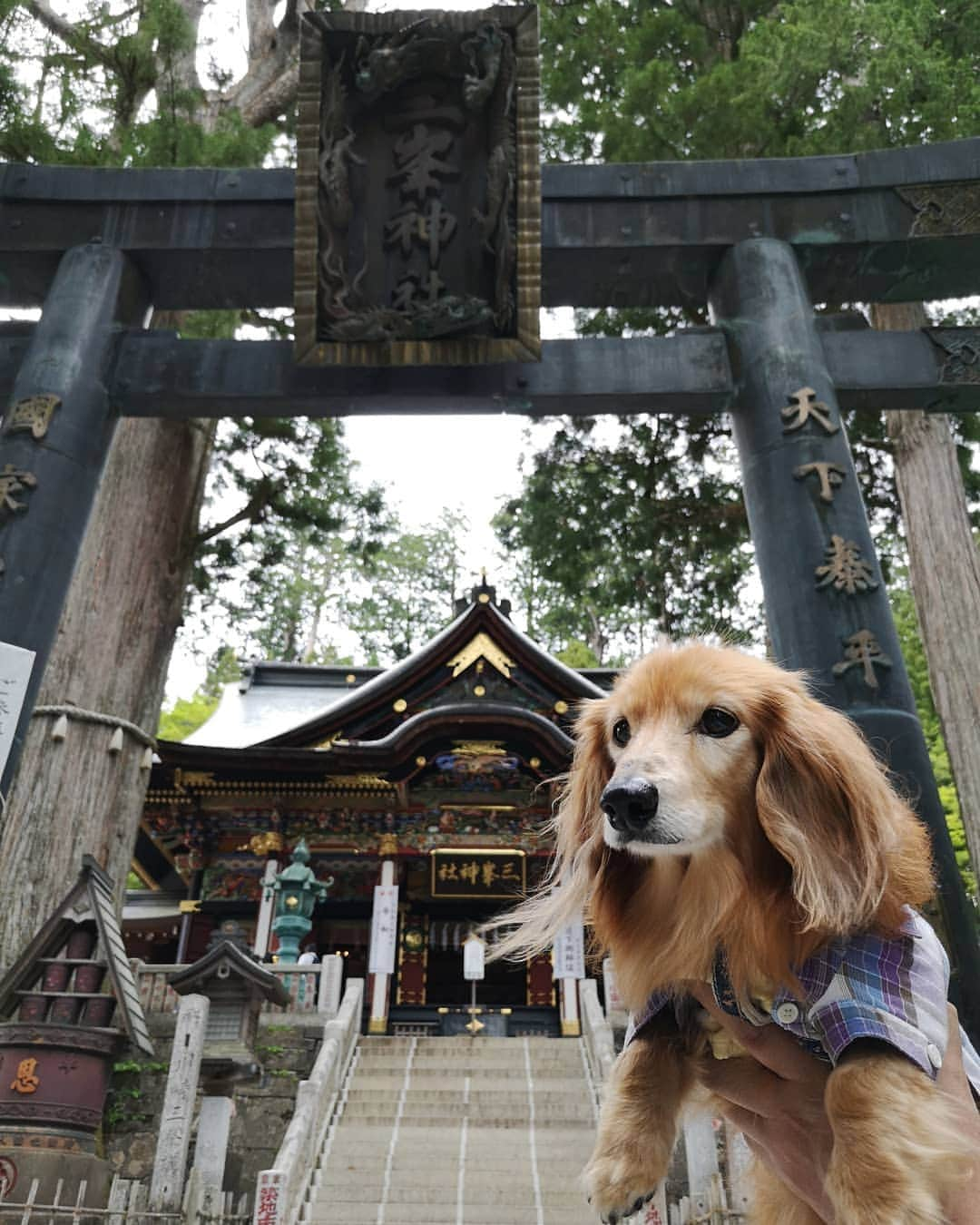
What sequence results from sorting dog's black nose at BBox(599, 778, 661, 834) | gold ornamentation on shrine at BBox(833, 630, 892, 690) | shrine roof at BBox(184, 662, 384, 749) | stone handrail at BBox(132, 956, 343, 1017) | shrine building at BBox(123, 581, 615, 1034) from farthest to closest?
shrine roof at BBox(184, 662, 384, 749) → shrine building at BBox(123, 581, 615, 1034) → stone handrail at BBox(132, 956, 343, 1017) → gold ornamentation on shrine at BBox(833, 630, 892, 690) → dog's black nose at BBox(599, 778, 661, 834)

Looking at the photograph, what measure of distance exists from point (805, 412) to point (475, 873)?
11149 millimetres

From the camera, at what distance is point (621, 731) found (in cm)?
184

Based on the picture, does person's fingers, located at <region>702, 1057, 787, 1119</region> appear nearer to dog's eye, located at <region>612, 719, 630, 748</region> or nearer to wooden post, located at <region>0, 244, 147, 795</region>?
dog's eye, located at <region>612, 719, 630, 748</region>

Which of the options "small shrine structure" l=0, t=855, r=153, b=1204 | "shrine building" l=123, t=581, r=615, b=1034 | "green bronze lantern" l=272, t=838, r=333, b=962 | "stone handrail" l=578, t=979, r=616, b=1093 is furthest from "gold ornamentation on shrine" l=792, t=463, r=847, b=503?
"green bronze lantern" l=272, t=838, r=333, b=962

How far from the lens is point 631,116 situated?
10.4 meters

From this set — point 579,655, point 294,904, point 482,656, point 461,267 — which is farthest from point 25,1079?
point 579,655

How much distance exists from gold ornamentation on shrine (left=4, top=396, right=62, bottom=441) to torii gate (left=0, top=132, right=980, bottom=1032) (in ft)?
0.05

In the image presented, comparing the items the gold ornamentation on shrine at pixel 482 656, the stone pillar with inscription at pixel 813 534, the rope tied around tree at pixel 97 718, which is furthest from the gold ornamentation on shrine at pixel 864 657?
the gold ornamentation on shrine at pixel 482 656

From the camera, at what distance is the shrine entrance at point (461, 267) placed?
190 inches

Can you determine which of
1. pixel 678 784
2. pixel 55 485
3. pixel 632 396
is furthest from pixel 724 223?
pixel 678 784

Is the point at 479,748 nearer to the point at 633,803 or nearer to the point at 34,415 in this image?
the point at 34,415

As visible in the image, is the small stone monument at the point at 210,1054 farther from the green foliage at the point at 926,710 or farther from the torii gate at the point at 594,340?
the green foliage at the point at 926,710

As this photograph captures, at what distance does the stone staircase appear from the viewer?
697 centimetres

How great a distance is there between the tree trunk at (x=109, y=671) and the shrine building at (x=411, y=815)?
478 cm
